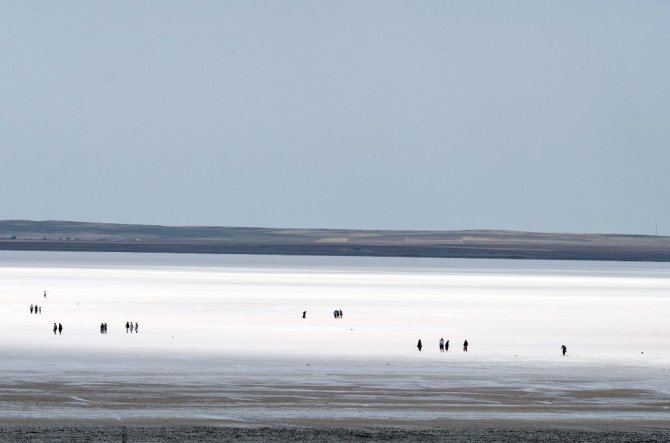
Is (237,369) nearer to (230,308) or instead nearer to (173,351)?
(173,351)

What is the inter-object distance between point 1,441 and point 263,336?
1326 inches

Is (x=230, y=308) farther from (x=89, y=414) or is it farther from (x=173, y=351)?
(x=89, y=414)

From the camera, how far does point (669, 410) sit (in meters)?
37.2

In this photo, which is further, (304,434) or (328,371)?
(328,371)

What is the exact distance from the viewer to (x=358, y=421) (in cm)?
3412

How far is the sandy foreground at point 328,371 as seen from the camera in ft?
109

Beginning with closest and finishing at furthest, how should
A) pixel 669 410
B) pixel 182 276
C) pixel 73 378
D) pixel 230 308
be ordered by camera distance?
pixel 669 410 → pixel 73 378 → pixel 230 308 → pixel 182 276

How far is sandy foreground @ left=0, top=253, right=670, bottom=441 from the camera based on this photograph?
3309 cm

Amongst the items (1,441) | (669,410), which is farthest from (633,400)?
(1,441)

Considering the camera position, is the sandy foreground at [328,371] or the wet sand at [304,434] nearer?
the wet sand at [304,434]

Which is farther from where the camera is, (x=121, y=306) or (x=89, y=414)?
(x=121, y=306)

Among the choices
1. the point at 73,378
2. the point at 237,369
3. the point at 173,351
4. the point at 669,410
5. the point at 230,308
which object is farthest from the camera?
the point at 230,308

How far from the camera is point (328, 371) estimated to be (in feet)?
153

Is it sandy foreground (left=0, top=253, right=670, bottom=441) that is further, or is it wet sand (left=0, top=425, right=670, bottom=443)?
sandy foreground (left=0, top=253, right=670, bottom=441)
